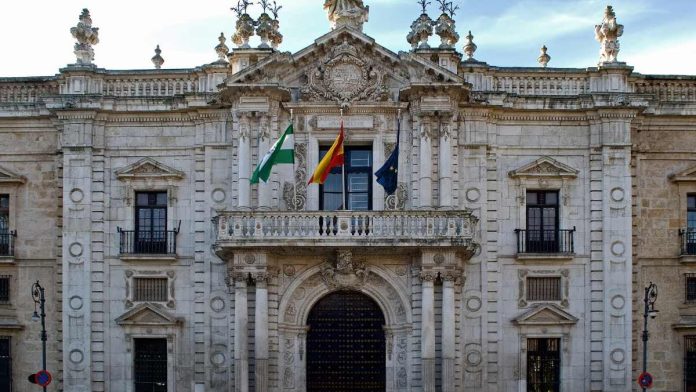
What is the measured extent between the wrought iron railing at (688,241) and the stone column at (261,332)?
1292cm

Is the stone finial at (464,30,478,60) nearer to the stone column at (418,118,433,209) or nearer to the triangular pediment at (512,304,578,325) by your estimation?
the stone column at (418,118,433,209)

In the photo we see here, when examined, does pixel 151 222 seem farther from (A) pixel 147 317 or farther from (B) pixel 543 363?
(B) pixel 543 363

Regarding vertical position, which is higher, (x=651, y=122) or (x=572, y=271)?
(x=651, y=122)

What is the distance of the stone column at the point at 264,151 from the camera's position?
31.2m

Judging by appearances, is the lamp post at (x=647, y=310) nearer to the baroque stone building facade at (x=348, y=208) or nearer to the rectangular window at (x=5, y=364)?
the baroque stone building facade at (x=348, y=208)

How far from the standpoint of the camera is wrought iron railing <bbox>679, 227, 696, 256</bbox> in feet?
107

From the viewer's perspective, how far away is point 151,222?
1283 inches

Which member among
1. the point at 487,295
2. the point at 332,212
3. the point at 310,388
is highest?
the point at 332,212

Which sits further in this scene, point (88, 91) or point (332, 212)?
point (88, 91)

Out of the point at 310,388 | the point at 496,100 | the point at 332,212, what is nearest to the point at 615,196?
the point at 496,100

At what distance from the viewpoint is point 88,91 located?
107ft

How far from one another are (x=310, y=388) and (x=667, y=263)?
11.7 m

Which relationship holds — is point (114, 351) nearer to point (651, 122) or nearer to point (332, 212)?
point (332, 212)

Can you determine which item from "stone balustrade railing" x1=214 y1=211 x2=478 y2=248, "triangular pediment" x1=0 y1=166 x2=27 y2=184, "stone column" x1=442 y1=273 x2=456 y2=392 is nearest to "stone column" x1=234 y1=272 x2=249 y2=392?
"stone balustrade railing" x1=214 y1=211 x2=478 y2=248
